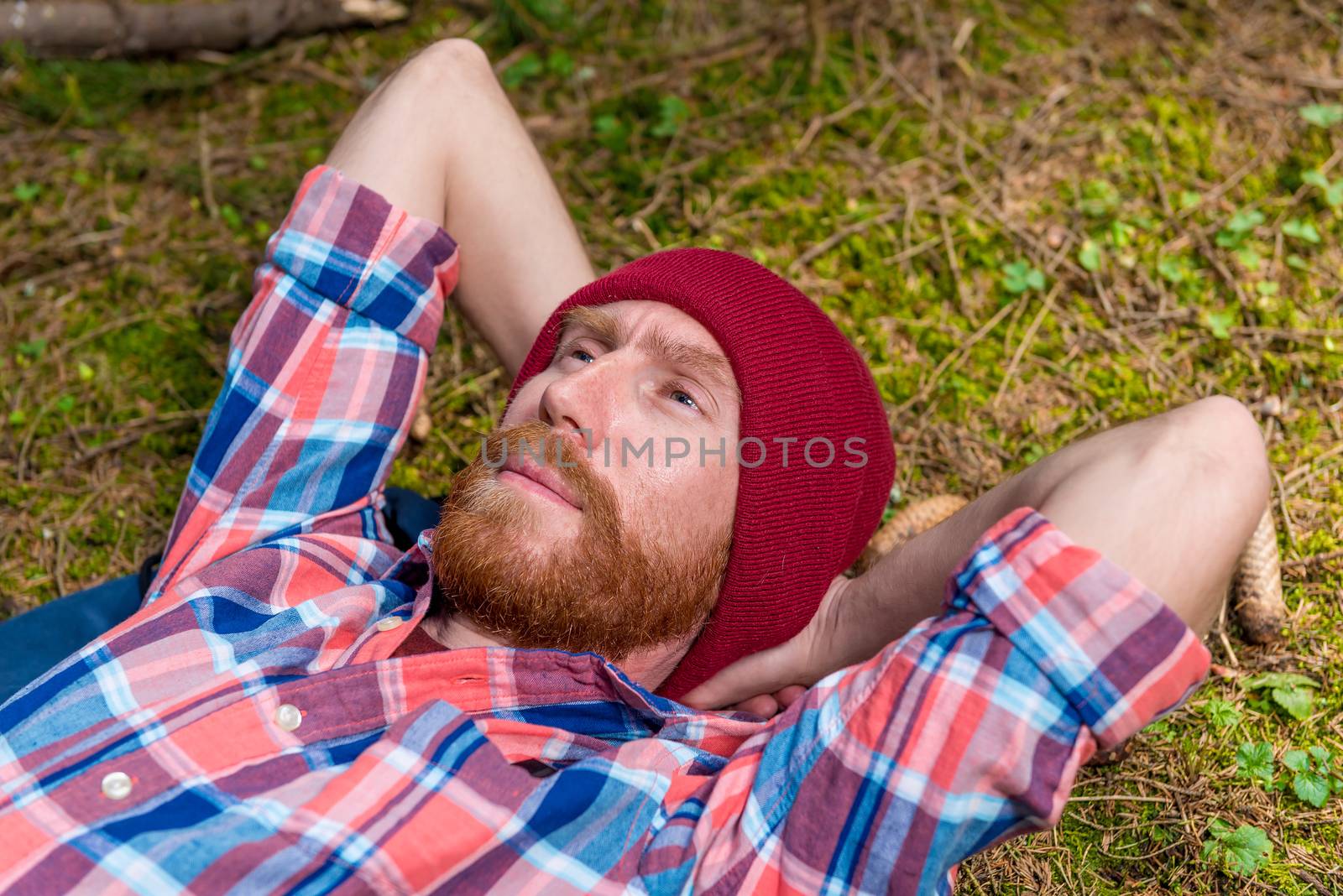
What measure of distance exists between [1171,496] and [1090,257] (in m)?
2.09

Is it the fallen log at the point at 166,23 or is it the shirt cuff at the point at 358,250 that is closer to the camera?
the shirt cuff at the point at 358,250

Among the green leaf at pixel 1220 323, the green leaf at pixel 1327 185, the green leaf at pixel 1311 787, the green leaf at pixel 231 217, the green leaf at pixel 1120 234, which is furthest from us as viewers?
the green leaf at pixel 231 217

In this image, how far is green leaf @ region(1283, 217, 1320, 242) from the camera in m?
3.60

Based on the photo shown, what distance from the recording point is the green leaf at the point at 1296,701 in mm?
2760

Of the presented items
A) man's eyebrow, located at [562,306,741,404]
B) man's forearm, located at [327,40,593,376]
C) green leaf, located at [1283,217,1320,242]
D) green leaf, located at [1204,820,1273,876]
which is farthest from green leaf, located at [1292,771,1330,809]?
man's forearm, located at [327,40,593,376]

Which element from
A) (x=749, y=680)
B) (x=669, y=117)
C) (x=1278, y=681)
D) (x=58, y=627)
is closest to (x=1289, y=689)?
(x=1278, y=681)

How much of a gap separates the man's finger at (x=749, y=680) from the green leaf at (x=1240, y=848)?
1193 mm

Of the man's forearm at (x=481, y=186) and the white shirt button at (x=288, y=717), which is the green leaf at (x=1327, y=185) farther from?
the white shirt button at (x=288, y=717)

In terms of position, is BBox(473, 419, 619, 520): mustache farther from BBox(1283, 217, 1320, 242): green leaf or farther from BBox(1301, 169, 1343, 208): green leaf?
BBox(1301, 169, 1343, 208): green leaf

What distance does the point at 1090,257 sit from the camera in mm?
3742

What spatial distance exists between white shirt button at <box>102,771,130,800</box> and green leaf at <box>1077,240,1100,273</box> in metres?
3.53

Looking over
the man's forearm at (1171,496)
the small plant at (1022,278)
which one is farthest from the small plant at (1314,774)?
the small plant at (1022,278)

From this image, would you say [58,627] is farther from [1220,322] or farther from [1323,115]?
[1323,115]

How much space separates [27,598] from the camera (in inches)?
133
